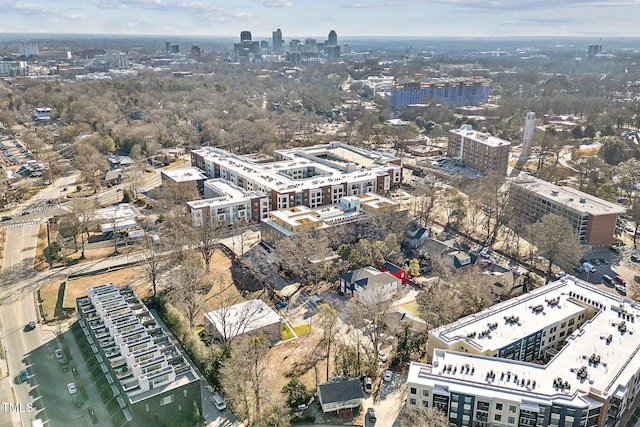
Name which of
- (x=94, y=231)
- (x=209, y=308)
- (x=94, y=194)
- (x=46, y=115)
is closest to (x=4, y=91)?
(x=46, y=115)

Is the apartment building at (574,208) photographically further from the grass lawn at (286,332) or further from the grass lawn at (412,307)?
the grass lawn at (286,332)

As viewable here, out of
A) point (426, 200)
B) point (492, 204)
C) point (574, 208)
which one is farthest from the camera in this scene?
point (426, 200)

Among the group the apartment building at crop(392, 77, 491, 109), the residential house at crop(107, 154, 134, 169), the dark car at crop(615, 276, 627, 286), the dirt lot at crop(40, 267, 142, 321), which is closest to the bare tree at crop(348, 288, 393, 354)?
the dirt lot at crop(40, 267, 142, 321)

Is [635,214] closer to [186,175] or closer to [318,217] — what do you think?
[318,217]

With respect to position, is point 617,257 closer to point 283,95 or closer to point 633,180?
point 633,180

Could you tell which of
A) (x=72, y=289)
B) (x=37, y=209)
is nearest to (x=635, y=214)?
(x=72, y=289)

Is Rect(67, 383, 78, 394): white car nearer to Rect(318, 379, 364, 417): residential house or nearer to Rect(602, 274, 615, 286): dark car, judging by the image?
Rect(318, 379, 364, 417): residential house
